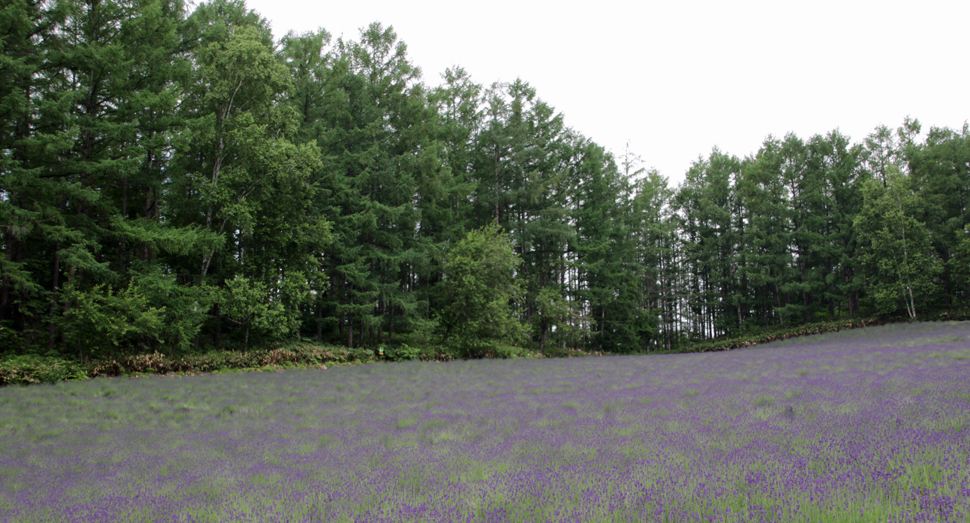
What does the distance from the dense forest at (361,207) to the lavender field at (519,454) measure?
8.83 m

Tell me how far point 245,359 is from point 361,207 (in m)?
10.4

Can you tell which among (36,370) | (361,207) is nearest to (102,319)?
(36,370)

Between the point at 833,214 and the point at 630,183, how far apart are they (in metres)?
16.8

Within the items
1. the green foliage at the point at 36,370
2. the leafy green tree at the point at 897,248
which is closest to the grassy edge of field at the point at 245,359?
the green foliage at the point at 36,370

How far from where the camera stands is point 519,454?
520 cm

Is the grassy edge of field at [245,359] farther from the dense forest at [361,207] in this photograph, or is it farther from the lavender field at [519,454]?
the lavender field at [519,454]

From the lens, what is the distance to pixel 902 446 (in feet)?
13.2

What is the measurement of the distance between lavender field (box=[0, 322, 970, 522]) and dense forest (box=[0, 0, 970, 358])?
883 cm

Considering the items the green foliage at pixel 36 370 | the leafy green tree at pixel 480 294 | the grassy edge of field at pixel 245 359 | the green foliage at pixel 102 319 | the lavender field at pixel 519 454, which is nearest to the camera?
the lavender field at pixel 519 454

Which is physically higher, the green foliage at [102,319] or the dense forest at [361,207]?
the dense forest at [361,207]

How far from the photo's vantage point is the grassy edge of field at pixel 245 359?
44.1 feet

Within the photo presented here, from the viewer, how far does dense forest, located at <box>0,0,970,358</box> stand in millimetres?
16469

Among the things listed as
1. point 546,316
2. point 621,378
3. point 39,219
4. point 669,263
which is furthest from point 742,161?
point 39,219

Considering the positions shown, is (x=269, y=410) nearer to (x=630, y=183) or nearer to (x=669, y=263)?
(x=630, y=183)
